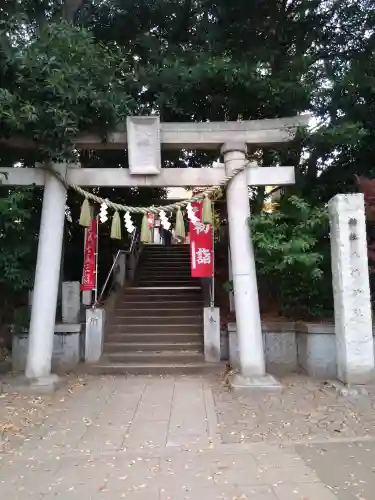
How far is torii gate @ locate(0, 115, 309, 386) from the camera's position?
24.2 feet

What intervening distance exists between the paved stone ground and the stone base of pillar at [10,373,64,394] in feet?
0.55

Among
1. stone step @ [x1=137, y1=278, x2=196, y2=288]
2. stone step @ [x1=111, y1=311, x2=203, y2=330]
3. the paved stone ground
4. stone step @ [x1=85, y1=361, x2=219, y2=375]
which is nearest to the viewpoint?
the paved stone ground

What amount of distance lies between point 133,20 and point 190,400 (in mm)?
8226

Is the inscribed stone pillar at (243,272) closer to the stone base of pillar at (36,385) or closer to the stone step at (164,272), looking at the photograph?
the stone base of pillar at (36,385)

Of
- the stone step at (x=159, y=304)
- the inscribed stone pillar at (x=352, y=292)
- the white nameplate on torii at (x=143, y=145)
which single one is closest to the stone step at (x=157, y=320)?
the stone step at (x=159, y=304)

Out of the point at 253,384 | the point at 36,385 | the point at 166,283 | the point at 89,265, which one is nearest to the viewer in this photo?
the point at 253,384

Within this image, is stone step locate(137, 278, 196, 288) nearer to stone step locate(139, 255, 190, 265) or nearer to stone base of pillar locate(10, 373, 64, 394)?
stone step locate(139, 255, 190, 265)

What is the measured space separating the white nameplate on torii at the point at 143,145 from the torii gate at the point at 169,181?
0.7 inches

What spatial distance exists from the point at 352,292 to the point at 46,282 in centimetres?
509

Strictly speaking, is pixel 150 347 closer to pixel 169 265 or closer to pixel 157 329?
pixel 157 329

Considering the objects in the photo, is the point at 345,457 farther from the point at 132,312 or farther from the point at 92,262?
the point at 132,312

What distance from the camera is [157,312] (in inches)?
431

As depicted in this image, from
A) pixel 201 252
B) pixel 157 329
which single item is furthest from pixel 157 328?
pixel 201 252

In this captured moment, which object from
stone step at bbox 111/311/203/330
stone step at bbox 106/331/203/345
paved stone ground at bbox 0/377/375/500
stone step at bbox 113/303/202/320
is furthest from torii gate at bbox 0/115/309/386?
stone step at bbox 113/303/202/320
